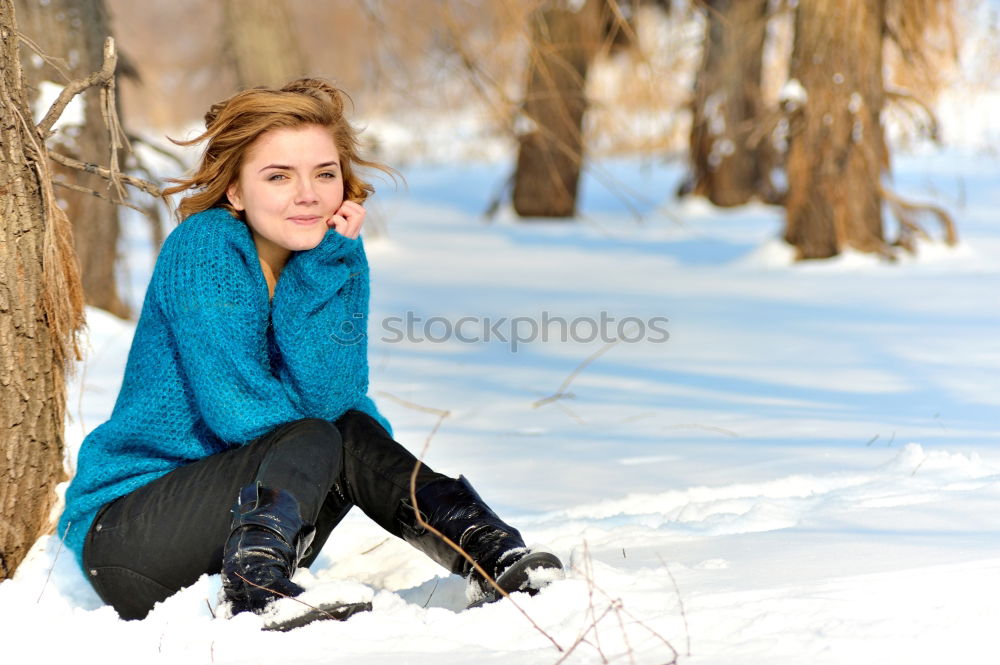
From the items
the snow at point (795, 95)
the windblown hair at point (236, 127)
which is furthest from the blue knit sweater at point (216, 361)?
the snow at point (795, 95)

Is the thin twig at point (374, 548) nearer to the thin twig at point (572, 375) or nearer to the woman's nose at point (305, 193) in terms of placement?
the woman's nose at point (305, 193)

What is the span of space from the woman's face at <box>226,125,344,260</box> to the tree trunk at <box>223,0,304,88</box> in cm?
603

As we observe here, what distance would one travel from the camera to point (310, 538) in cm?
205

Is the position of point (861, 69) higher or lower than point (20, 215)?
higher

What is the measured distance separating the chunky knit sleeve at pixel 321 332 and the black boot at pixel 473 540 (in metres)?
0.27

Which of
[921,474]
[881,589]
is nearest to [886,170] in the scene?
[921,474]

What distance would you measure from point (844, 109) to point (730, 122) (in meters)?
3.87

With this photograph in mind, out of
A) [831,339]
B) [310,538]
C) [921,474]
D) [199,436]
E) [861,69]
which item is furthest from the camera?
[861,69]

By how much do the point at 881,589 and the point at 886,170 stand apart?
5.83 meters

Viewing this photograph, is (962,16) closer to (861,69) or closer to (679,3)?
(861,69)

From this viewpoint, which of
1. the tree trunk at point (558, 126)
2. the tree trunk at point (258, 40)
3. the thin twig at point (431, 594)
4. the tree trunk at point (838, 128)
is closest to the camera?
the thin twig at point (431, 594)

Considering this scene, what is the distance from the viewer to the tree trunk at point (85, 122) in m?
4.35

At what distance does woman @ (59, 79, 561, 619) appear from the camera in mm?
2018

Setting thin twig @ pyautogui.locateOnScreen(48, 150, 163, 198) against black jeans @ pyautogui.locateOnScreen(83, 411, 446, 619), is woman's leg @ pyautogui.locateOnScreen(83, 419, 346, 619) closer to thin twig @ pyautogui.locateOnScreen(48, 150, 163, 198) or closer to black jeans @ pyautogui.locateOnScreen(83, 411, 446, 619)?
black jeans @ pyautogui.locateOnScreen(83, 411, 446, 619)
